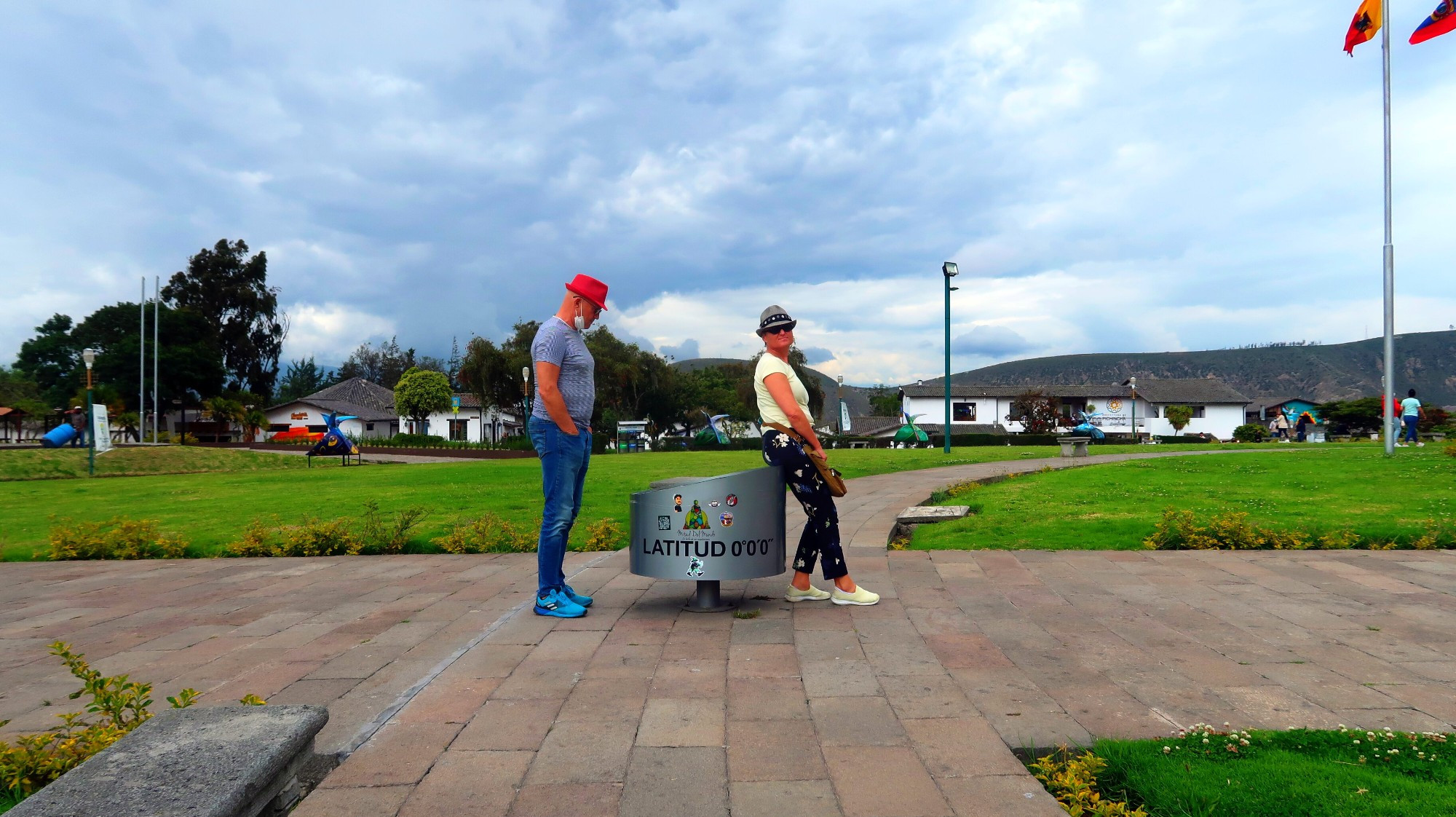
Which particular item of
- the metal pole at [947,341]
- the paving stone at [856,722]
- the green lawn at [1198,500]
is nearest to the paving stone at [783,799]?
the paving stone at [856,722]

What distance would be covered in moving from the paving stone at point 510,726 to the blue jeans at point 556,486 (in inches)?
53.8

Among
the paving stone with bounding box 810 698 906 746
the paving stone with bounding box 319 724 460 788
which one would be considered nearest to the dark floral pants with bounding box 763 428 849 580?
the paving stone with bounding box 810 698 906 746

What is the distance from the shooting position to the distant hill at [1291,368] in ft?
522

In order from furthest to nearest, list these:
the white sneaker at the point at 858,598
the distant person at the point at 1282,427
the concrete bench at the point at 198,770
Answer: the distant person at the point at 1282,427 < the white sneaker at the point at 858,598 < the concrete bench at the point at 198,770

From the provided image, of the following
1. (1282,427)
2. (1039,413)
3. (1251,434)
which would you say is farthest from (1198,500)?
(1039,413)

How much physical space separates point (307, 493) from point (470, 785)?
13.1 metres

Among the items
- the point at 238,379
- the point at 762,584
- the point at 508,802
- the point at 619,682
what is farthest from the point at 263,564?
the point at 238,379

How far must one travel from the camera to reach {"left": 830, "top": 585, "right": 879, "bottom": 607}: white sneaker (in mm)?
4805

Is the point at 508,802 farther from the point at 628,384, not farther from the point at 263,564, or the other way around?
the point at 628,384

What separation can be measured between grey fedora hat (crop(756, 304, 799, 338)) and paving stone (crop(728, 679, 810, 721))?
2.06m

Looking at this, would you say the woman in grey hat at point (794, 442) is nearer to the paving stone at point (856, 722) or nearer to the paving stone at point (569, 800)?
the paving stone at point (856, 722)

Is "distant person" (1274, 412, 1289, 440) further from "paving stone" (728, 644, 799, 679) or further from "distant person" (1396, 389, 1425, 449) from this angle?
"paving stone" (728, 644, 799, 679)

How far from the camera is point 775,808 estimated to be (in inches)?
91.2

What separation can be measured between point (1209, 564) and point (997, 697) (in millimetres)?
3766
